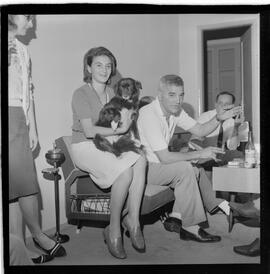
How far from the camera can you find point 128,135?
104 inches

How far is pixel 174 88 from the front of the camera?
2656 millimetres

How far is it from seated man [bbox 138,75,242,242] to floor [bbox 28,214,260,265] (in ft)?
0.20

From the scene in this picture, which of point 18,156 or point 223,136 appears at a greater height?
point 223,136

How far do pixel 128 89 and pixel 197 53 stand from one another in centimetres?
50

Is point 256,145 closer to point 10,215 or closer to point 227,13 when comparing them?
point 227,13

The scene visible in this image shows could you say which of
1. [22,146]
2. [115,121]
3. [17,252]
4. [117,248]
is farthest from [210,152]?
[17,252]

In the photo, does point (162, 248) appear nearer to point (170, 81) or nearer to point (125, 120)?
point (125, 120)

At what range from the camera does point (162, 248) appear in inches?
104

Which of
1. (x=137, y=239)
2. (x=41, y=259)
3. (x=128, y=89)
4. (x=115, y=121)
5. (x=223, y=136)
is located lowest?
(x=41, y=259)

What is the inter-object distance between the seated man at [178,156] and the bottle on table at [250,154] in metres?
0.17

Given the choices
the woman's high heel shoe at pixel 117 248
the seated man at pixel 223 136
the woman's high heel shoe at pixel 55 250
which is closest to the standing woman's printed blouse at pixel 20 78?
the woman's high heel shoe at pixel 55 250

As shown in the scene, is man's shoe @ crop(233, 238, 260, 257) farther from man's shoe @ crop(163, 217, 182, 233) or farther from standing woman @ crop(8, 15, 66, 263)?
standing woman @ crop(8, 15, 66, 263)
